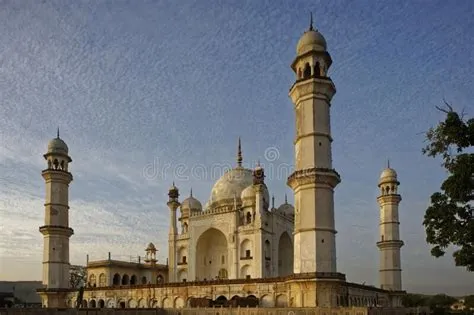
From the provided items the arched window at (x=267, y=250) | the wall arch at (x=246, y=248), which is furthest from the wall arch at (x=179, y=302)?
the arched window at (x=267, y=250)

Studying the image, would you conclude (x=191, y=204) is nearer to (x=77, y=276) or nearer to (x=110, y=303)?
(x=110, y=303)

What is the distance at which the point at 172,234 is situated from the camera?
39.5 metres

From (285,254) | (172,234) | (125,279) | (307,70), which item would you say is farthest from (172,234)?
(307,70)

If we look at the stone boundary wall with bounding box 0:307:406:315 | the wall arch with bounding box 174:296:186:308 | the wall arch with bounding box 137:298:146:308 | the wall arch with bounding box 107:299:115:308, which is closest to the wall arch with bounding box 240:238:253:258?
the wall arch with bounding box 174:296:186:308

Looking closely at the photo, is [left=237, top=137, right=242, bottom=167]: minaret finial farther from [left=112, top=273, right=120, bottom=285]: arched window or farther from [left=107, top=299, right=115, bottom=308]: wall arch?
[left=107, top=299, right=115, bottom=308]: wall arch

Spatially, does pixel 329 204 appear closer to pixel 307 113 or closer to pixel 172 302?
pixel 307 113

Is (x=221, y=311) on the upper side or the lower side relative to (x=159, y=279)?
upper

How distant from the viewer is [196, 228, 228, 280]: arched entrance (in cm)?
3831

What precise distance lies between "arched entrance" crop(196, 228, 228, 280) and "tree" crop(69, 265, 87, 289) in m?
22.3

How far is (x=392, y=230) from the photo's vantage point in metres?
36.1

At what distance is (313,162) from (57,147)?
19712mm

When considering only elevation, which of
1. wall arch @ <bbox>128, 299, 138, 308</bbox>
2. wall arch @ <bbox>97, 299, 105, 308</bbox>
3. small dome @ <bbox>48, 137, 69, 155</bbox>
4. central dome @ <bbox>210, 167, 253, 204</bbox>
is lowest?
wall arch @ <bbox>97, 299, 105, 308</bbox>

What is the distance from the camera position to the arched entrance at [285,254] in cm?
3969

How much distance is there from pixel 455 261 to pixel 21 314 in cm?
1688
